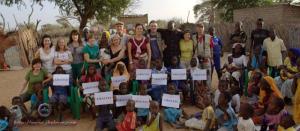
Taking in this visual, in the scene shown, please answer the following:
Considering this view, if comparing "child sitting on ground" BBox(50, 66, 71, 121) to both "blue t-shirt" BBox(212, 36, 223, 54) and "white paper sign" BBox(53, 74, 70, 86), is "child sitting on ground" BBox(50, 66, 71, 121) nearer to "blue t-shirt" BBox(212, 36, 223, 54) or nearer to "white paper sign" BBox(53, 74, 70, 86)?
"white paper sign" BBox(53, 74, 70, 86)

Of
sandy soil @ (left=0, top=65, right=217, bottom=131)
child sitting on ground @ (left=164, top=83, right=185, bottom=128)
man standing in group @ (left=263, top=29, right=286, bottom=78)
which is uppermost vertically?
man standing in group @ (left=263, top=29, right=286, bottom=78)

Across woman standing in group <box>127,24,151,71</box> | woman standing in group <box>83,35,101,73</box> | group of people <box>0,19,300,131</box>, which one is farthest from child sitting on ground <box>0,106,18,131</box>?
woman standing in group <box>127,24,151,71</box>

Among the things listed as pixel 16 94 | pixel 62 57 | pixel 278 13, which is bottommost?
pixel 16 94

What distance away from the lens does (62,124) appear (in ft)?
28.1

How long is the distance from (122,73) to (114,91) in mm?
534

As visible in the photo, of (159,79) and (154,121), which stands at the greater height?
(159,79)

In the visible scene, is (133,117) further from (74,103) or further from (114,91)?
(74,103)

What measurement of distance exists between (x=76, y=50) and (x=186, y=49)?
220cm

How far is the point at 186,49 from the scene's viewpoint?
9438 mm

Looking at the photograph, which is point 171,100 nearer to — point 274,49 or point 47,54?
point 47,54

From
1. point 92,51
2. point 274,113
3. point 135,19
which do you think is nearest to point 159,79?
point 92,51

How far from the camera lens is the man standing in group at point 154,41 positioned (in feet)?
30.2

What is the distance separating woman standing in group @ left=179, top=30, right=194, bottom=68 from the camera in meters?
9.44

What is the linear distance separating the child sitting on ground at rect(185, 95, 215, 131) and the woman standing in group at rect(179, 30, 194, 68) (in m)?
1.58
